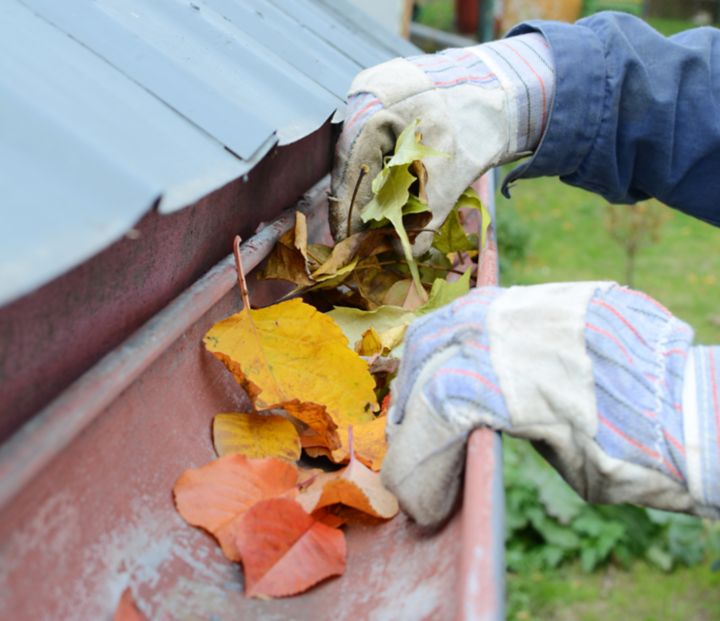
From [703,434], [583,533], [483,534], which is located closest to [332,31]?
[703,434]

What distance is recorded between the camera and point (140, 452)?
92 cm

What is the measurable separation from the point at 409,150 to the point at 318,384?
391 millimetres

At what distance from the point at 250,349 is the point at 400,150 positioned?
0.40 m

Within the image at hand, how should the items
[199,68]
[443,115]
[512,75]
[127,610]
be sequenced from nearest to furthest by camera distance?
[127,610]
[199,68]
[443,115]
[512,75]

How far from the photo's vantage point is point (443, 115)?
143 centimetres

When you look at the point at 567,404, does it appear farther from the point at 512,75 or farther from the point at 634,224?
the point at 634,224

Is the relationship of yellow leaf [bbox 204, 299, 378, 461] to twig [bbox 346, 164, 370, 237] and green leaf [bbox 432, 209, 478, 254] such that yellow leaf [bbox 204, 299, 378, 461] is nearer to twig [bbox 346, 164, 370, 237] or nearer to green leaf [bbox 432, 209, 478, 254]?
twig [bbox 346, 164, 370, 237]

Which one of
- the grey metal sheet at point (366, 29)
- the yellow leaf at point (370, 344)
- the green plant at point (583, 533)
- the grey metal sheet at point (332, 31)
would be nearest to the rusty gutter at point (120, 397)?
the yellow leaf at point (370, 344)

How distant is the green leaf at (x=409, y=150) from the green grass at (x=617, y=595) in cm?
261

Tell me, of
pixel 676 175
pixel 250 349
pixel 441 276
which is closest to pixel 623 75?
pixel 676 175

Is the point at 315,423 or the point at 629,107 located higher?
the point at 629,107

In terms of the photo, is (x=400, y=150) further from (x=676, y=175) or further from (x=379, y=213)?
(x=676, y=175)

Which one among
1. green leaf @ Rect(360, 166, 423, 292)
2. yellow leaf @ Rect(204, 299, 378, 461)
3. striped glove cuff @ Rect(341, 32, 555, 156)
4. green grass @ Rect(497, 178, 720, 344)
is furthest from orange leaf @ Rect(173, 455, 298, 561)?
green grass @ Rect(497, 178, 720, 344)

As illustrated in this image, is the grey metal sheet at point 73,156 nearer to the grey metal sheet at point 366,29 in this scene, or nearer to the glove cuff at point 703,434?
the glove cuff at point 703,434
